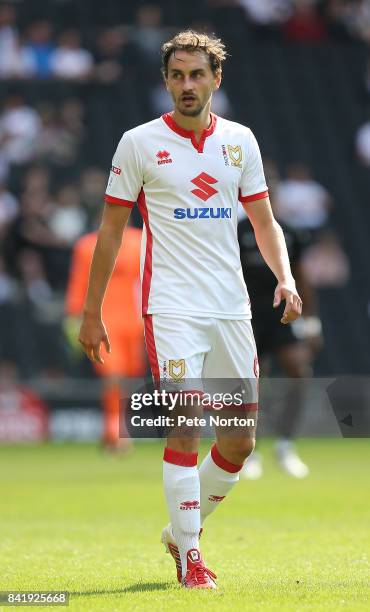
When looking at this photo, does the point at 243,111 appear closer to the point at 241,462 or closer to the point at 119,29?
the point at 119,29

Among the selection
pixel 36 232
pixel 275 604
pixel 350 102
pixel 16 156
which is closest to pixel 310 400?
pixel 36 232

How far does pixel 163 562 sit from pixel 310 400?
34.5 ft

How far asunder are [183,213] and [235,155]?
0.38m

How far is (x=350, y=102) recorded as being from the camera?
77.4ft

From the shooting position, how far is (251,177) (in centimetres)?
654

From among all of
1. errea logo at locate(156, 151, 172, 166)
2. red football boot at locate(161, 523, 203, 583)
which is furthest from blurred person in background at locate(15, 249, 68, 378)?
errea logo at locate(156, 151, 172, 166)

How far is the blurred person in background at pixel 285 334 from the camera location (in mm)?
A: 12664

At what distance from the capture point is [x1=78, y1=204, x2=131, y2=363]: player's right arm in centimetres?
632

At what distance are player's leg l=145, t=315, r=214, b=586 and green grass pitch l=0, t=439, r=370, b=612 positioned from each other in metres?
0.23

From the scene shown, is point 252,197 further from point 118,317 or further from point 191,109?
point 118,317

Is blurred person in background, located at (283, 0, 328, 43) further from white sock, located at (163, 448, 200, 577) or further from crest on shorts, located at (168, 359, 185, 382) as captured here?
white sock, located at (163, 448, 200, 577)

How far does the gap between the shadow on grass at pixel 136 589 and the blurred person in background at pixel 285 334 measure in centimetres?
637

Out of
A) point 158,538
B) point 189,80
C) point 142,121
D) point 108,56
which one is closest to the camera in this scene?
point 189,80

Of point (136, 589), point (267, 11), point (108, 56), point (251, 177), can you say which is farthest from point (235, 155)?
point (267, 11)
